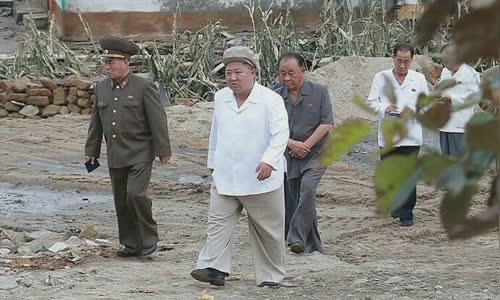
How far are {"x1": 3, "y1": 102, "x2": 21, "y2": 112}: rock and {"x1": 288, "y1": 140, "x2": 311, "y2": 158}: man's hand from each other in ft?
32.0

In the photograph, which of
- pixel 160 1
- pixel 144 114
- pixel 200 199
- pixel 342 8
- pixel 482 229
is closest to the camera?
pixel 482 229

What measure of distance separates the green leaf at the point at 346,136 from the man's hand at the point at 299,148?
7.54 m

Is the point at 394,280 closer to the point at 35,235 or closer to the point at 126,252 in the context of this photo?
the point at 126,252

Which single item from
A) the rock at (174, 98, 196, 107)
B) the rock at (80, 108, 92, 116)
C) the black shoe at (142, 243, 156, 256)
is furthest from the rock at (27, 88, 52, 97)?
the black shoe at (142, 243, 156, 256)

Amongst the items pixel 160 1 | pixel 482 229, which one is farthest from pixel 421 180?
pixel 160 1

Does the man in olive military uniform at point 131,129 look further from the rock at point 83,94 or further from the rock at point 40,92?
the rock at point 40,92

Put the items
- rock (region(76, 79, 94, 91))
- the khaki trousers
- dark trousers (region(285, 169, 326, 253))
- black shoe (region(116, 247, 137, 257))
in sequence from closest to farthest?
1. the khaki trousers
2. dark trousers (region(285, 169, 326, 253))
3. black shoe (region(116, 247, 137, 257))
4. rock (region(76, 79, 94, 91))

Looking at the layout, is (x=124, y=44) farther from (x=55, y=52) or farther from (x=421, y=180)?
(x=55, y=52)

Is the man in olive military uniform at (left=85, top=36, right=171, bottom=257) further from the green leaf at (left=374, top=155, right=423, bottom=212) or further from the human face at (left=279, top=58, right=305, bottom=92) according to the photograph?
the green leaf at (left=374, top=155, right=423, bottom=212)

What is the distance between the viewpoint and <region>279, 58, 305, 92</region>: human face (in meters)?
9.59

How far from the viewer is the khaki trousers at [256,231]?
8.16 meters

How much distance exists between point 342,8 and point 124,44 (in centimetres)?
1174

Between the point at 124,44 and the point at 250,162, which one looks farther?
the point at 124,44

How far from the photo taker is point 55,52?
1994cm
